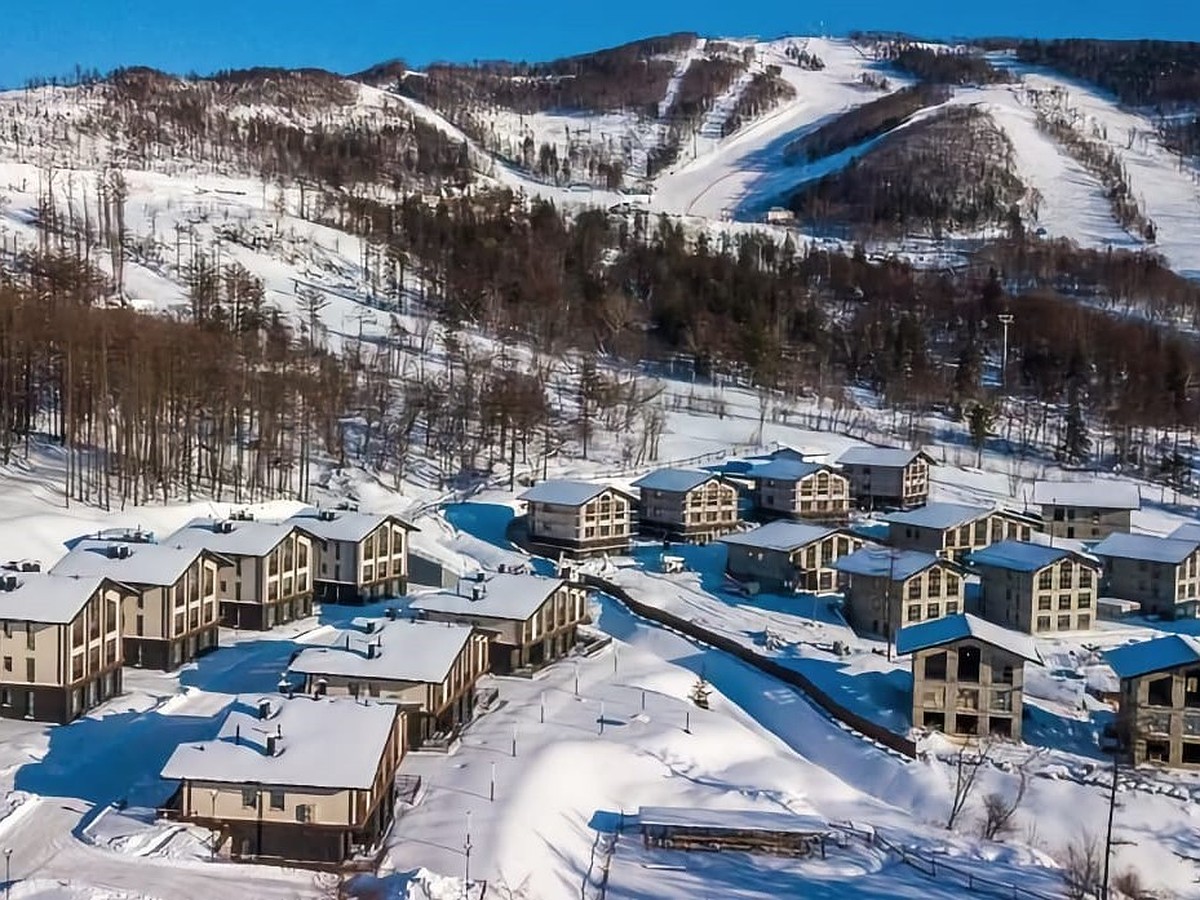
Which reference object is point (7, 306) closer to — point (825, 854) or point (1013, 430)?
point (825, 854)

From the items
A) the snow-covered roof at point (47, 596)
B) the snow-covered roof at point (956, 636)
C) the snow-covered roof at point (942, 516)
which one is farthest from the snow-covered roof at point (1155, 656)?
the snow-covered roof at point (47, 596)

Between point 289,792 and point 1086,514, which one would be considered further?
point 1086,514

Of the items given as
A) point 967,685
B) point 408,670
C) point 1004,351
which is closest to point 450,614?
point 408,670

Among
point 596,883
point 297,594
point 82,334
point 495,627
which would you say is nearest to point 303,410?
Result: point 82,334

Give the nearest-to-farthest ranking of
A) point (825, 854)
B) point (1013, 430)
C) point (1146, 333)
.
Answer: point (825, 854), point (1013, 430), point (1146, 333)

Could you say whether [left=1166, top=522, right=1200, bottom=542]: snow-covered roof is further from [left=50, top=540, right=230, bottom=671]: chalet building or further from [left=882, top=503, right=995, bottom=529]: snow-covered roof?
[left=50, top=540, right=230, bottom=671]: chalet building

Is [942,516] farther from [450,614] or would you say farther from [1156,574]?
[450,614]

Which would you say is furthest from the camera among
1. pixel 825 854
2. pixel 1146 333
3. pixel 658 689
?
pixel 1146 333

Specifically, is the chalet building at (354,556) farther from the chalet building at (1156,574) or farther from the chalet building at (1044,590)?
the chalet building at (1156,574)
